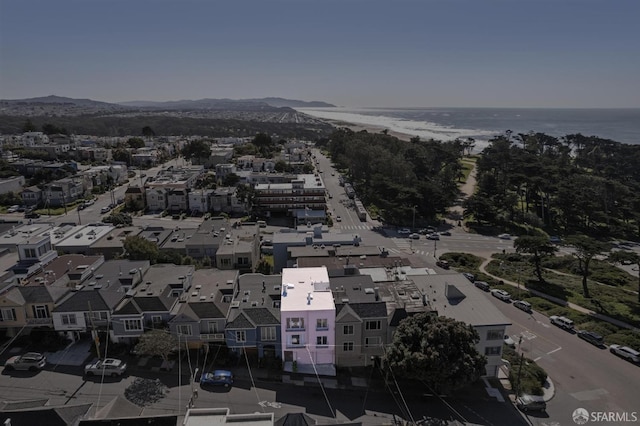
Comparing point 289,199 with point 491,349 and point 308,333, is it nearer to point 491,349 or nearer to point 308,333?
point 308,333

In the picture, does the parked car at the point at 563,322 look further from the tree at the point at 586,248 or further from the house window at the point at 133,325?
the house window at the point at 133,325

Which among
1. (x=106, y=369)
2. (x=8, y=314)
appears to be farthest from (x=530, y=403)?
(x=8, y=314)

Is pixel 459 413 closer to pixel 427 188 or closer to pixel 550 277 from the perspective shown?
pixel 550 277

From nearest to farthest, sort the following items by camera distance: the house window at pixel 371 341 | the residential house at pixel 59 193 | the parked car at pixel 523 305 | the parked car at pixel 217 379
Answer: the parked car at pixel 217 379 < the house window at pixel 371 341 < the parked car at pixel 523 305 < the residential house at pixel 59 193

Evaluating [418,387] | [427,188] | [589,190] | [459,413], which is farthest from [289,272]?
[589,190]

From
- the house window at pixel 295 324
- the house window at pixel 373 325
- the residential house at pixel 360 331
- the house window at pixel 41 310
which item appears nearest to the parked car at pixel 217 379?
the house window at pixel 295 324

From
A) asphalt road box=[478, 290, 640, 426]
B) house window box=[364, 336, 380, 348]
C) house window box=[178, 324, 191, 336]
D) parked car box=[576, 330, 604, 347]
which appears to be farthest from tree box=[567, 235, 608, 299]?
house window box=[178, 324, 191, 336]
